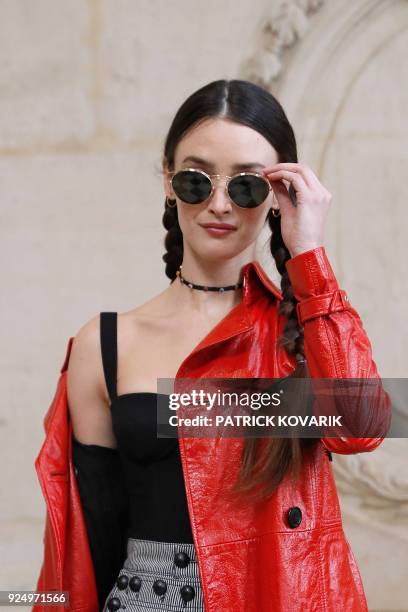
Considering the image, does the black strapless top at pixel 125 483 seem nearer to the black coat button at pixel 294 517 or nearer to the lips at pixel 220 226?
the black coat button at pixel 294 517

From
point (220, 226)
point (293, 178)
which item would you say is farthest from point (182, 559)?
point (293, 178)

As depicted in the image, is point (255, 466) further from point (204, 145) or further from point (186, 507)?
point (204, 145)

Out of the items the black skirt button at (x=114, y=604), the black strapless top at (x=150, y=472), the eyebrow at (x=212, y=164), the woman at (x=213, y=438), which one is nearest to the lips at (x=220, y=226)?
the woman at (x=213, y=438)

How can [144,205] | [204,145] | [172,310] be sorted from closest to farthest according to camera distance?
[204,145]
[172,310]
[144,205]

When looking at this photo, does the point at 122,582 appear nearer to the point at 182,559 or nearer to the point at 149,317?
the point at 182,559

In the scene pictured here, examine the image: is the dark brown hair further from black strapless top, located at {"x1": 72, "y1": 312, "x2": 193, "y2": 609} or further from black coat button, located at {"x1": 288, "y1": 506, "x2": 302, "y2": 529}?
black strapless top, located at {"x1": 72, "y1": 312, "x2": 193, "y2": 609}

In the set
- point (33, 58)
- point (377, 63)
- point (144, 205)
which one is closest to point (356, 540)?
point (144, 205)

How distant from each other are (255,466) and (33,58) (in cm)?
203

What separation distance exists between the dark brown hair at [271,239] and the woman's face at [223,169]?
0.03 m

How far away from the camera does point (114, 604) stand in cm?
194

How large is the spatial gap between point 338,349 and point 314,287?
123 mm

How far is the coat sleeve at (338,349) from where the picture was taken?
1.73m

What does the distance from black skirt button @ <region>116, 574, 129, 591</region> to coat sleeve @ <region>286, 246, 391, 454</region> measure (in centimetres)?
49

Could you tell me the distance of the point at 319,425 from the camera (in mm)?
1796
